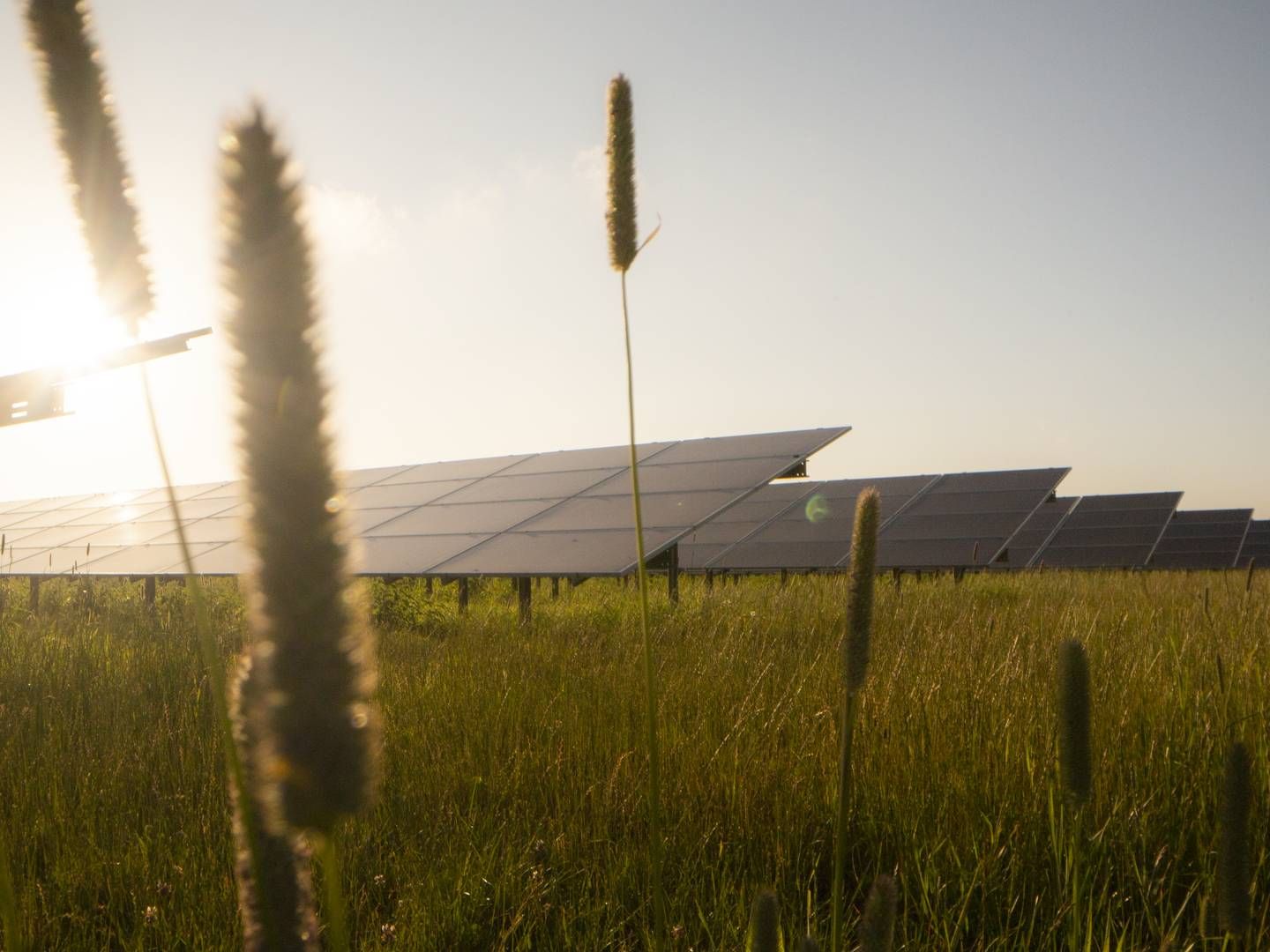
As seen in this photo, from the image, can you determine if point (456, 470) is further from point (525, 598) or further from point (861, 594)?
point (861, 594)

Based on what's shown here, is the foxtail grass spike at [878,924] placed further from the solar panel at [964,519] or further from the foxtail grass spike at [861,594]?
the solar panel at [964,519]

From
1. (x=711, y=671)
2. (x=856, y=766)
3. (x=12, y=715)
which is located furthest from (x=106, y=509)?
(x=856, y=766)

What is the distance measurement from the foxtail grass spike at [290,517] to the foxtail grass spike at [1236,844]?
1101mm

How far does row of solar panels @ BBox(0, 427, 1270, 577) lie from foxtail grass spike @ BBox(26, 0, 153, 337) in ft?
2.03

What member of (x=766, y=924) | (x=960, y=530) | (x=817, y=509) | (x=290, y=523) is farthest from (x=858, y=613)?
(x=817, y=509)

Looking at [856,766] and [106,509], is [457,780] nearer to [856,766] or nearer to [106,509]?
[856,766]

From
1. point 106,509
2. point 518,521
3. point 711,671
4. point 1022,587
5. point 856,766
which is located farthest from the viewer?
point 106,509

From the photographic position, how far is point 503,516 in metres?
11.4

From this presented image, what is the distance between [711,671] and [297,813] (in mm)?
4770

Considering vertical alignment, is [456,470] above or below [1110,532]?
above

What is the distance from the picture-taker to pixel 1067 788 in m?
1.24

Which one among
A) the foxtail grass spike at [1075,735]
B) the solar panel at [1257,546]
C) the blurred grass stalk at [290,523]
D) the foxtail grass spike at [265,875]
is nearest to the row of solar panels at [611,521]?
the blurred grass stalk at [290,523]

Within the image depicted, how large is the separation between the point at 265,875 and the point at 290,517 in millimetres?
211

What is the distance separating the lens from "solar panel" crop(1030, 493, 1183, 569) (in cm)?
2434
